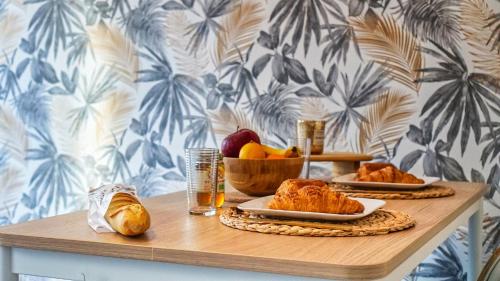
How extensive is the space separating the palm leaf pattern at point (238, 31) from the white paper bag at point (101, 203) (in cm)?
183

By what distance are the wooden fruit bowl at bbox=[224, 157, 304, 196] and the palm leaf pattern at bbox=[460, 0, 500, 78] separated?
132cm

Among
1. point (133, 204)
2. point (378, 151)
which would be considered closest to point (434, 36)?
point (378, 151)

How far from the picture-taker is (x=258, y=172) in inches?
63.6

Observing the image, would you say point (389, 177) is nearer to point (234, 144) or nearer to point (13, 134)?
point (234, 144)

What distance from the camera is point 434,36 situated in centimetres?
272

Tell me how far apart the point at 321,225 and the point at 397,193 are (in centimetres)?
57

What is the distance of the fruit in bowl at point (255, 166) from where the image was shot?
1.61 metres

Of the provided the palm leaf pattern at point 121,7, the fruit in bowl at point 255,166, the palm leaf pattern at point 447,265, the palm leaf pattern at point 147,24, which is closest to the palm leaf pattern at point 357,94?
the palm leaf pattern at point 447,265

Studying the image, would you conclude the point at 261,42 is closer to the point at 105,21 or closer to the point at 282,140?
the point at 282,140

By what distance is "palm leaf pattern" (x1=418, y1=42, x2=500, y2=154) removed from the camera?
8.73ft

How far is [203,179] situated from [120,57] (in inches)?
79.5

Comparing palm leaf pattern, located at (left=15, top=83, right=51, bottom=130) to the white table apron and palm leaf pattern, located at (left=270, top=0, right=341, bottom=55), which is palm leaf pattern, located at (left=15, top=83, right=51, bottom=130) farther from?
the white table apron

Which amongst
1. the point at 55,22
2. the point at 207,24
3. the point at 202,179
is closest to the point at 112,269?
the point at 202,179

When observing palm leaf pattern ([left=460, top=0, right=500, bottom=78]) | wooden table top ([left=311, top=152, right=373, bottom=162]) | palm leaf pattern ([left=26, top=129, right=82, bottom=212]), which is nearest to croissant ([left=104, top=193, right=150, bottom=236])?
wooden table top ([left=311, top=152, right=373, bottom=162])
